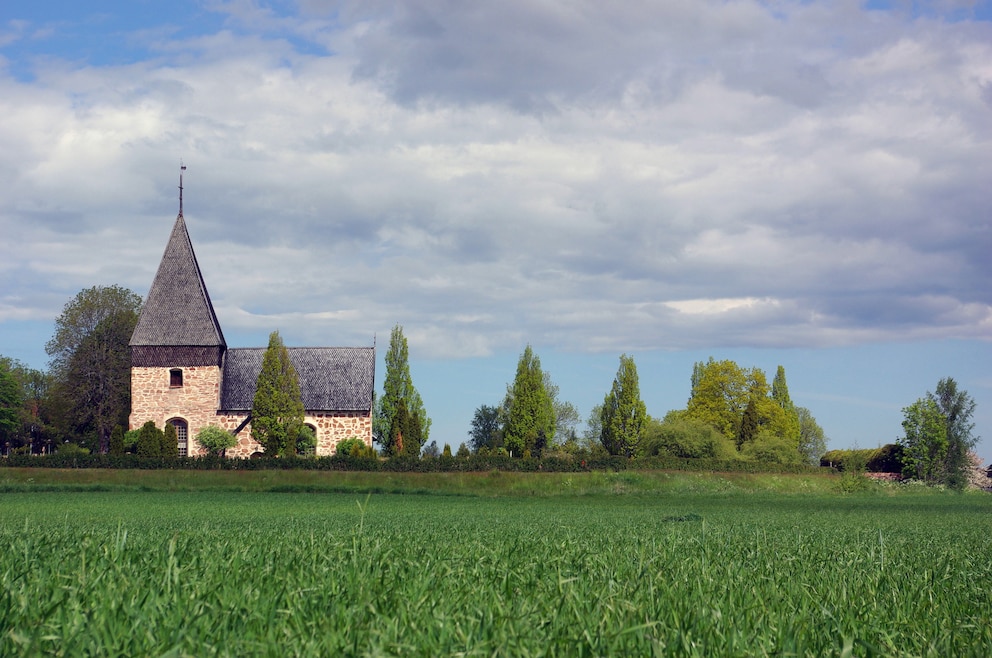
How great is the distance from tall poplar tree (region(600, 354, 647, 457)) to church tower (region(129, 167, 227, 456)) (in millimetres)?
33596

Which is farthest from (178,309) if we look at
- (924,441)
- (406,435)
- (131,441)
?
(924,441)

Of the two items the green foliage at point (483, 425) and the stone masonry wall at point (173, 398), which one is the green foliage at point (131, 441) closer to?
the stone masonry wall at point (173, 398)

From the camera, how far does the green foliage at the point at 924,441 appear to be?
69625 millimetres

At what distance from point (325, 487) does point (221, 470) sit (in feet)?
21.0

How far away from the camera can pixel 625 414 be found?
74812 millimetres

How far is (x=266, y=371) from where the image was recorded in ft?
195

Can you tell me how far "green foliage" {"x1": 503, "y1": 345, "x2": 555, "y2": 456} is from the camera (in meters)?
77.5

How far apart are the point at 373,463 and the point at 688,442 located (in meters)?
28.2

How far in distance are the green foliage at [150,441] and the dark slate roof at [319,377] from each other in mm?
6841

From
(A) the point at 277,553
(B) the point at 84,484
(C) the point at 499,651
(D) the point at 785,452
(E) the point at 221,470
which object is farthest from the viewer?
(D) the point at 785,452

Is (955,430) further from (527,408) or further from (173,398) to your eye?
(173,398)

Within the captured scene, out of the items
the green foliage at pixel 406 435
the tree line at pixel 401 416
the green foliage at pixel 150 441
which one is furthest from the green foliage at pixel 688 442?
the green foliage at pixel 150 441

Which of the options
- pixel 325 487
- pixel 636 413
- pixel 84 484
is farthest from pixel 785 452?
pixel 84 484

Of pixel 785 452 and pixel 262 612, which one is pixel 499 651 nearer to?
pixel 262 612
